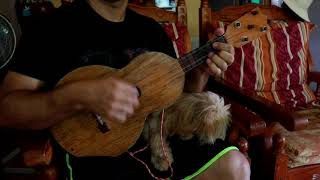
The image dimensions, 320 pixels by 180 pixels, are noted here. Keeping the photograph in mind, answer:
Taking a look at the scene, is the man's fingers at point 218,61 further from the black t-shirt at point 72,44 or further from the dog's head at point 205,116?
the black t-shirt at point 72,44

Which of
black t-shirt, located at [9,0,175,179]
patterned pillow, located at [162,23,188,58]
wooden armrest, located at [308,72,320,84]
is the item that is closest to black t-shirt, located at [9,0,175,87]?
black t-shirt, located at [9,0,175,179]

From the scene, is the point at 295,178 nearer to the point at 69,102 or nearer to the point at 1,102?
the point at 69,102

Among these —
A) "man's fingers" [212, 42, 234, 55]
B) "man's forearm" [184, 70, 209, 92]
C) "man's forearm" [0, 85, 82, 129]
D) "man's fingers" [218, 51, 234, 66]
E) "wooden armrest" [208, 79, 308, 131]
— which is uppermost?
"man's fingers" [212, 42, 234, 55]

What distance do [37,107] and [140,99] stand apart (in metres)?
0.28

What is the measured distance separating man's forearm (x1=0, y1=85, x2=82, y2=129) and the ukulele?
0.17 feet

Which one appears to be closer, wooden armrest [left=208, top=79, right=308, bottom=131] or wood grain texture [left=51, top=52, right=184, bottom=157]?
wood grain texture [left=51, top=52, right=184, bottom=157]

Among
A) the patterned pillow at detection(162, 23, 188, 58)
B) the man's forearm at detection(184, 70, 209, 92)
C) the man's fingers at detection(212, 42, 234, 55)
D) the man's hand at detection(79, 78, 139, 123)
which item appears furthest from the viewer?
the patterned pillow at detection(162, 23, 188, 58)

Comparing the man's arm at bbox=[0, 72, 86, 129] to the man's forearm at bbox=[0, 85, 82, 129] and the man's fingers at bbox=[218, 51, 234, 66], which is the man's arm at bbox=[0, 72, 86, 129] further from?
the man's fingers at bbox=[218, 51, 234, 66]

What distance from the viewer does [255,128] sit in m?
1.12

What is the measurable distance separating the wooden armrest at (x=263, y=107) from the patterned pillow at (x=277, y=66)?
0.29 meters

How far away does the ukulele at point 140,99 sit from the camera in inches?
39.0

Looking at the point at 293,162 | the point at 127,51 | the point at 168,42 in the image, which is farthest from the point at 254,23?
the point at 293,162

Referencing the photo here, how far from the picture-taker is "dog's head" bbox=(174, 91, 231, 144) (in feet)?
3.60

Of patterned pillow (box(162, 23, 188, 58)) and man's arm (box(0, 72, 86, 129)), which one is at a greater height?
man's arm (box(0, 72, 86, 129))
